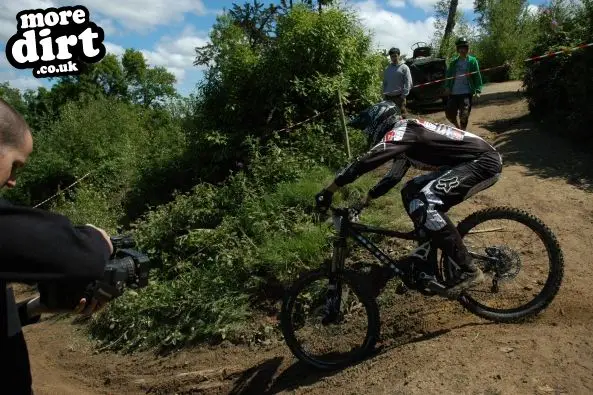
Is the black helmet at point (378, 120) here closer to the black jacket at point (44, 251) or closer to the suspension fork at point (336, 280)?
the suspension fork at point (336, 280)

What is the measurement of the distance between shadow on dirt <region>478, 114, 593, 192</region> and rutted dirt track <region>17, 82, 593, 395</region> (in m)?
0.04

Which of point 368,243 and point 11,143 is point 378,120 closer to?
point 368,243

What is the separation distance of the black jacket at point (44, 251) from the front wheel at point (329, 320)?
118 inches

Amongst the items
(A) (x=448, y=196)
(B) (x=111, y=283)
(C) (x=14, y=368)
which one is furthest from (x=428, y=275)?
(C) (x=14, y=368)

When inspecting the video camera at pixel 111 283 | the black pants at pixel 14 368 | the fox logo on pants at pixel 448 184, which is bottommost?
the black pants at pixel 14 368

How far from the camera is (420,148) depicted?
423 cm

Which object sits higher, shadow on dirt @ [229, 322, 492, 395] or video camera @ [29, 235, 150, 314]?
video camera @ [29, 235, 150, 314]

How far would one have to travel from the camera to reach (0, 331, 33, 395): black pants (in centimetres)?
191

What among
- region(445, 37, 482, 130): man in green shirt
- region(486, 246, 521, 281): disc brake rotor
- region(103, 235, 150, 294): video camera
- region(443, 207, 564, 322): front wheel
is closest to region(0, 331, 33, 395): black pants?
region(103, 235, 150, 294): video camera

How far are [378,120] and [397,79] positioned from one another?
6.67 metres

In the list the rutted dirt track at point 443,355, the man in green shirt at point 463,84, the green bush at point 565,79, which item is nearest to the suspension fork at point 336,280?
the rutted dirt track at point 443,355

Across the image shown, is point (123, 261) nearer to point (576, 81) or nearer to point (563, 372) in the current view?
point (563, 372)

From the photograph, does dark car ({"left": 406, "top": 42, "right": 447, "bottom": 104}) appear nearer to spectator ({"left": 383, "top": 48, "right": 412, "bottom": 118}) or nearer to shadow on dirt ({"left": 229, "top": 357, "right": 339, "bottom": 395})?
spectator ({"left": 383, "top": 48, "right": 412, "bottom": 118})

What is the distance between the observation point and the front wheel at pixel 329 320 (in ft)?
14.9
